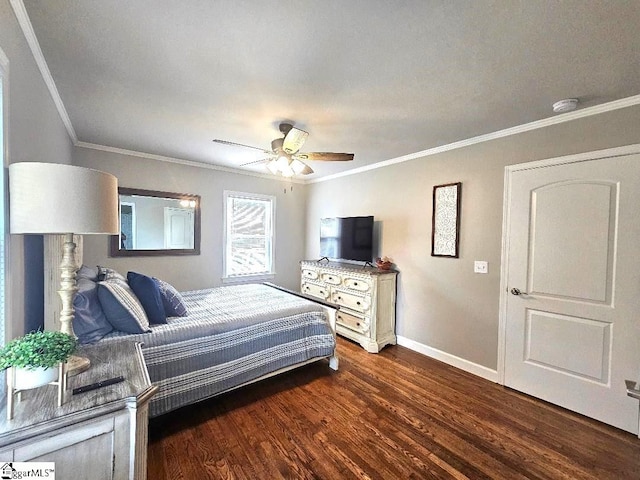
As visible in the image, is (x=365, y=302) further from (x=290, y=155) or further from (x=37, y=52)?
(x=37, y=52)

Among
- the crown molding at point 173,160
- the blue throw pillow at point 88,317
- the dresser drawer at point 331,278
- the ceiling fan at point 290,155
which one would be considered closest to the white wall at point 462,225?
the dresser drawer at point 331,278

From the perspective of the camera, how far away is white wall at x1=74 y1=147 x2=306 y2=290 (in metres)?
3.50

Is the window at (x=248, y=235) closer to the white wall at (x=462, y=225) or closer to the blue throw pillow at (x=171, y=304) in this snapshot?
the white wall at (x=462, y=225)

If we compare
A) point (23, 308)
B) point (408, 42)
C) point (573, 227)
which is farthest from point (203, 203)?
point (573, 227)

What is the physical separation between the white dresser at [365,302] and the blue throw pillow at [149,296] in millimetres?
2118

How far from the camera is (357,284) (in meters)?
3.63

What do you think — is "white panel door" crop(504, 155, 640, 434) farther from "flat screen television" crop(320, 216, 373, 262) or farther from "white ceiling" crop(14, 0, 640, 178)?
"flat screen television" crop(320, 216, 373, 262)

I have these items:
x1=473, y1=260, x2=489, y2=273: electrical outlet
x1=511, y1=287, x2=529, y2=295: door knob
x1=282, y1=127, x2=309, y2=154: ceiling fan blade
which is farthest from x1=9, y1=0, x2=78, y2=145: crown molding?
x1=511, y1=287, x2=529, y2=295: door knob

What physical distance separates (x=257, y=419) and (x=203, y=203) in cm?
312

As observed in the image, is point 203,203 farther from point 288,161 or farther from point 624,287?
point 624,287

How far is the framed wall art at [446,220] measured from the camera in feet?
10.1

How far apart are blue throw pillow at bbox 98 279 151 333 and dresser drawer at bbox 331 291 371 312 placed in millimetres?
2376

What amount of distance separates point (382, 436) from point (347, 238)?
8.50 feet

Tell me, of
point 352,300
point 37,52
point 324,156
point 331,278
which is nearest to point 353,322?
point 352,300
